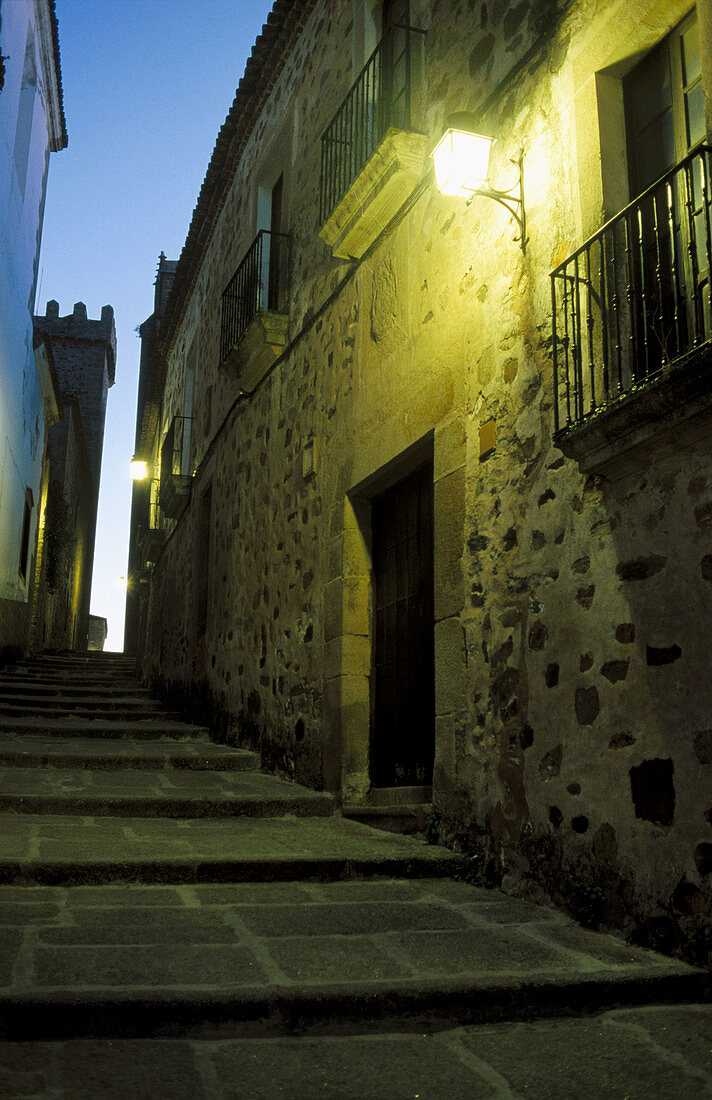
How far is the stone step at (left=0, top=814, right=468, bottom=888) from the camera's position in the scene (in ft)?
11.3

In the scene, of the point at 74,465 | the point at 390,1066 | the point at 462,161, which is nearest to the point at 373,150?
the point at 462,161

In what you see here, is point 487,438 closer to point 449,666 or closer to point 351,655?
point 449,666

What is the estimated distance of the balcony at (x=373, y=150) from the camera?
5.02 metres

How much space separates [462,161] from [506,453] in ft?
4.28

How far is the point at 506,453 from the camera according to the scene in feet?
12.7

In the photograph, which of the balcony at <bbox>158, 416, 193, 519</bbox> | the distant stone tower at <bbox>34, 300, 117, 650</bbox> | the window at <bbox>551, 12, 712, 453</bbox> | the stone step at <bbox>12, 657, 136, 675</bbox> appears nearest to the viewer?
the window at <bbox>551, 12, 712, 453</bbox>

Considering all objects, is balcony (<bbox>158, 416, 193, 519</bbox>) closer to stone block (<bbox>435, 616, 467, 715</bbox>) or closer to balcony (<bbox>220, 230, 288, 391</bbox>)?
balcony (<bbox>220, 230, 288, 391</bbox>)

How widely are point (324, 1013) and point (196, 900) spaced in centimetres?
111

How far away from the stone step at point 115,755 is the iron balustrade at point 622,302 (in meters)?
3.93

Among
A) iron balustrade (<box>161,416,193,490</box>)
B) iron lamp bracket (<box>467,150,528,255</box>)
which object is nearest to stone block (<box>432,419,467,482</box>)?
iron lamp bracket (<box>467,150,528,255</box>)

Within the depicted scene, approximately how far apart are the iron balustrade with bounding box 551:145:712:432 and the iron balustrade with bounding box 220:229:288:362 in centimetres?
413

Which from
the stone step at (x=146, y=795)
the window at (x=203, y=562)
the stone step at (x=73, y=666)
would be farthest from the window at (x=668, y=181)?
the stone step at (x=73, y=666)

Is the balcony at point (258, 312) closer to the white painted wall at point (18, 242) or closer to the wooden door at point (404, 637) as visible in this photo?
the wooden door at point (404, 637)

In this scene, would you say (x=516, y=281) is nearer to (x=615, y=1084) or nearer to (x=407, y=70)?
(x=407, y=70)
